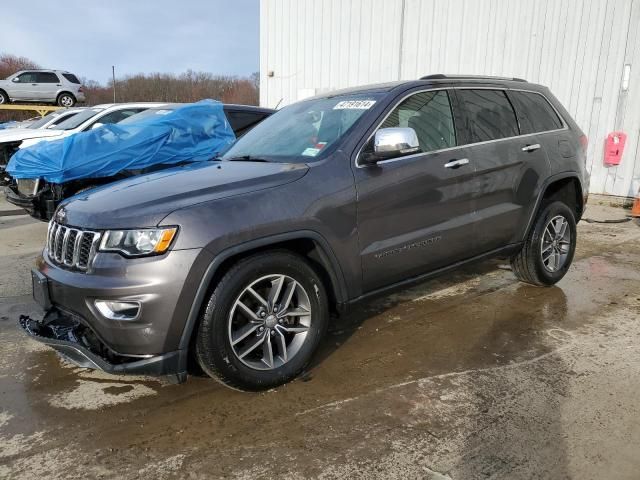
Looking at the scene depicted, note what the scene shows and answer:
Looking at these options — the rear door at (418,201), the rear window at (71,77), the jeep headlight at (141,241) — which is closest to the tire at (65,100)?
A: the rear window at (71,77)

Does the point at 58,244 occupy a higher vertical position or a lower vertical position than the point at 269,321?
higher

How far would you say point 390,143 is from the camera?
3.23 m

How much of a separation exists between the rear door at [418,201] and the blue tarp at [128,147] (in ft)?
11.4

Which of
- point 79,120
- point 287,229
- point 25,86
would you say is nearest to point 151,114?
point 79,120

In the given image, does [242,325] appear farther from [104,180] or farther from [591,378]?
[104,180]

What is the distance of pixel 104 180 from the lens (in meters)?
6.47

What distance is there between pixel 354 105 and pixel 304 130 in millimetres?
403

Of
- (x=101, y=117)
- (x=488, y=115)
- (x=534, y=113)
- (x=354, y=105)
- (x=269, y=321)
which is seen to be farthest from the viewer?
(x=101, y=117)

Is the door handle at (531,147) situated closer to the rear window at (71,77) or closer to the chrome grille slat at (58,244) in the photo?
the chrome grille slat at (58,244)

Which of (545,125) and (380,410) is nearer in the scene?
(380,410)

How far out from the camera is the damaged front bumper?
261 cm

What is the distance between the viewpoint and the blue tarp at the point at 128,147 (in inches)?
244

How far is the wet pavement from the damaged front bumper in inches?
14.3

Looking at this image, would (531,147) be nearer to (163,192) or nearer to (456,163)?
(456,163)
